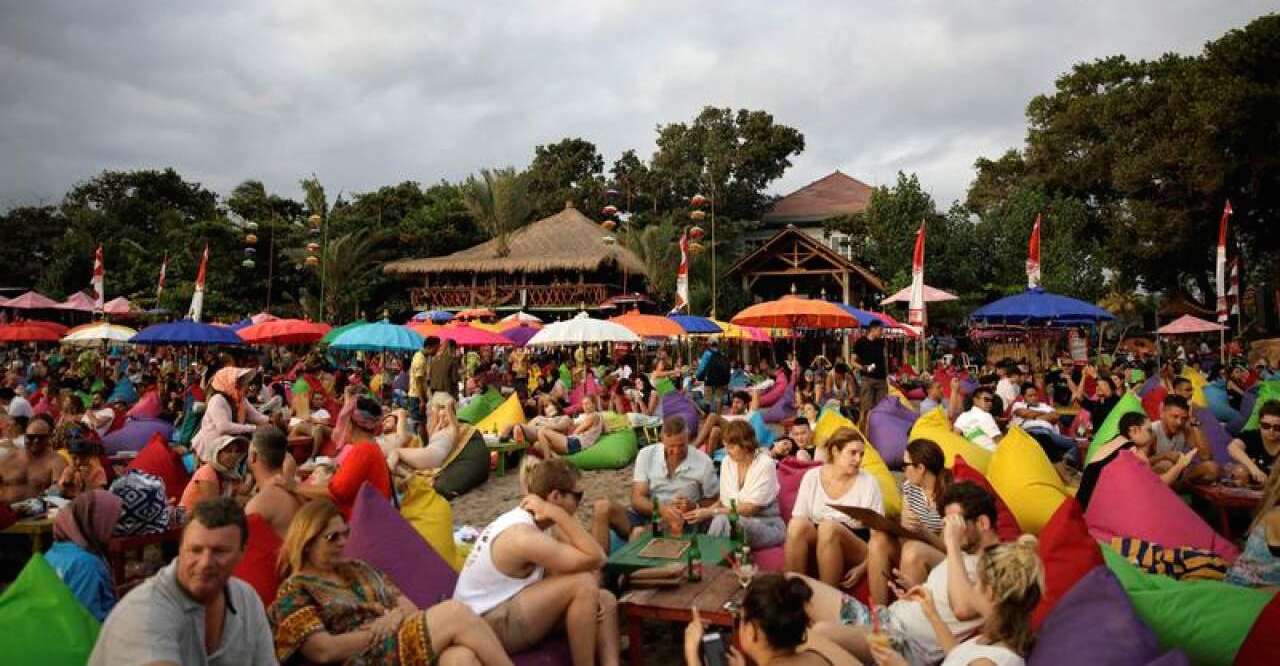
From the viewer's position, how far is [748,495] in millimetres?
4832

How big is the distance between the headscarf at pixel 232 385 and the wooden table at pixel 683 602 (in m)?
4.74

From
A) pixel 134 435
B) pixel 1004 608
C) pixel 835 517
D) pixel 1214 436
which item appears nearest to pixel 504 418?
pixel 134 435

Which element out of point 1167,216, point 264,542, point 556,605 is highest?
point 1167,216

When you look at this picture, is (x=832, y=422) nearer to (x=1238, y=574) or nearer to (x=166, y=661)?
(x=1238, y=574)

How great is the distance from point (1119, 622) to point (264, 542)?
3305 millimetres

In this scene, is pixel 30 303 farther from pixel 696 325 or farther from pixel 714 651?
pixel 714 651

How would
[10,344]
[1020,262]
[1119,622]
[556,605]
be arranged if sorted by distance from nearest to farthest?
[1119,622], [556,605], [1020,262], [10,344]

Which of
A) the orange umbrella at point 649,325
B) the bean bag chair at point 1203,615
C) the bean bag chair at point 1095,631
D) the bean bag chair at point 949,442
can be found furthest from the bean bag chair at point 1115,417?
the orange umbrella at point 649,325

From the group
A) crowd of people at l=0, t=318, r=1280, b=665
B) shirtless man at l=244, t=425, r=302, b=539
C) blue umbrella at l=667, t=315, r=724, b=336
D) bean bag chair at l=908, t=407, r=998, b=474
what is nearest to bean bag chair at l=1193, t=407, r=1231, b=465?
crowd of people at l=0, t=318, r=1280, b=665

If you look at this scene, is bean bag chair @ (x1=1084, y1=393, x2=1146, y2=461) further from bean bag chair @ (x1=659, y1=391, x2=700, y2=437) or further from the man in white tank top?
the man in white tank top

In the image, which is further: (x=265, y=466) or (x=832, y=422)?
(x=832, y=422)

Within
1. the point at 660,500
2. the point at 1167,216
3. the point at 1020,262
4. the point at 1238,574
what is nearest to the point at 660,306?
the point at 1020,262

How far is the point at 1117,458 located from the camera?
464 centimetres

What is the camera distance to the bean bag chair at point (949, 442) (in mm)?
6332
